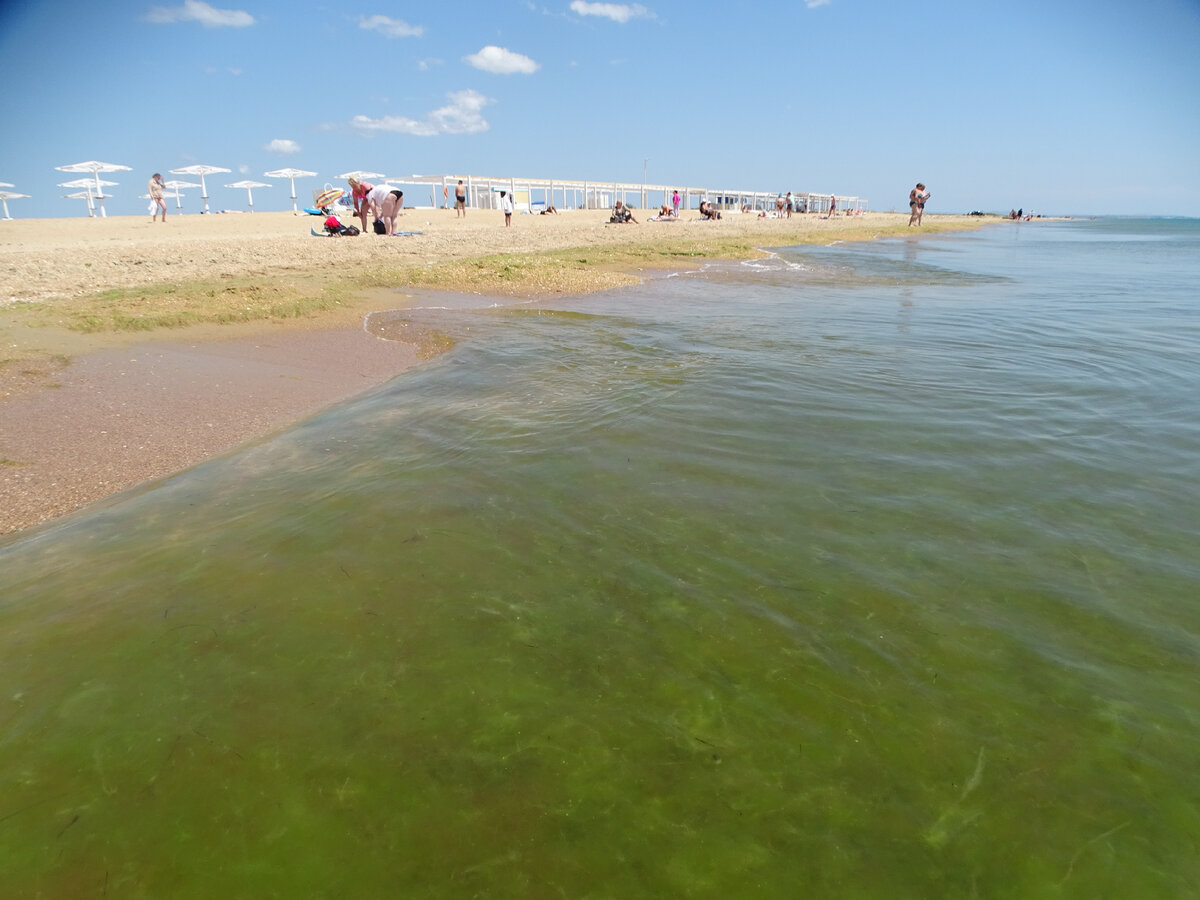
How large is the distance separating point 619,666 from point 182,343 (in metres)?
6.96

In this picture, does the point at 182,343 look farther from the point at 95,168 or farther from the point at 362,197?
the point at 95,168

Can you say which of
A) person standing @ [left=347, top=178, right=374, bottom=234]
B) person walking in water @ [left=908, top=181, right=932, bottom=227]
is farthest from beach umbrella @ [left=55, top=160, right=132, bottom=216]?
person walking in water @ [left=908, top=181, right=932, bottom=227]

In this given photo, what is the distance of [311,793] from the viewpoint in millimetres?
1949

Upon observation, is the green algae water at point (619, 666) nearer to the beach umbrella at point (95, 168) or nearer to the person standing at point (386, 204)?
the person standing at point (386, 204)

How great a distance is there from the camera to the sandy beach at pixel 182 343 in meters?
4.42

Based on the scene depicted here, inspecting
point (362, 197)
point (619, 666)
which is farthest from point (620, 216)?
point (619, 666)

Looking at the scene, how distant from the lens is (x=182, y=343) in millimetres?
7215

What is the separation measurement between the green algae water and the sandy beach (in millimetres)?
583

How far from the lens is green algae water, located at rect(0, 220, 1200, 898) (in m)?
1.80

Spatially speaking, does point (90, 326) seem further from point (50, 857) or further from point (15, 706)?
point (50, 857)

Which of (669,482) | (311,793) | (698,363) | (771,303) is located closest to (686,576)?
(669,482)

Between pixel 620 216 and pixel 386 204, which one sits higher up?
pixel 620 216

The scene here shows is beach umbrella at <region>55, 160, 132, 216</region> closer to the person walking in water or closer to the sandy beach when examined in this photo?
the sandy beach

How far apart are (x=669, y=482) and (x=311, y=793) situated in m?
2.61
